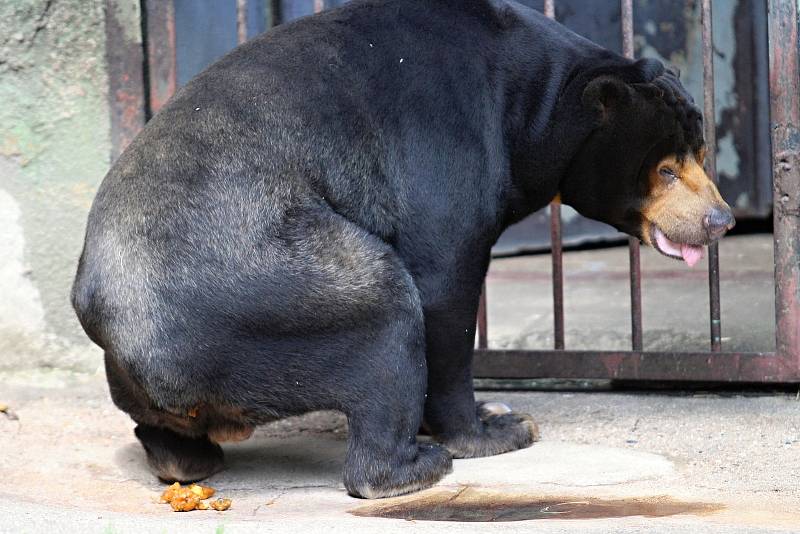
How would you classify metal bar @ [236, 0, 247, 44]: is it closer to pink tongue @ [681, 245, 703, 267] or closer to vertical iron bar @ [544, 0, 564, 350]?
vertical iron bar @ [544, 0, 564, 350]

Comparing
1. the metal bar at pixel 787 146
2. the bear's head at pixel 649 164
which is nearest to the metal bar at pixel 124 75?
the bear's head at pixel 649 164

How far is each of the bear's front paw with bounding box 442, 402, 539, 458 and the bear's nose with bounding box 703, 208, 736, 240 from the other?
3.16 ft

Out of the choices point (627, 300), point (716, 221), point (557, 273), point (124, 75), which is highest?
point (124, 75)

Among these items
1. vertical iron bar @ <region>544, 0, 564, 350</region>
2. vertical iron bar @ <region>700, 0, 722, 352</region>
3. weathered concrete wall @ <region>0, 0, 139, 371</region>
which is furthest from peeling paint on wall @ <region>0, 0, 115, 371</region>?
vertical iron bar @ <region>700, 0, 722, 352</region>

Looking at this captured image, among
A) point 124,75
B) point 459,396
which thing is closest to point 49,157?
point 124,75

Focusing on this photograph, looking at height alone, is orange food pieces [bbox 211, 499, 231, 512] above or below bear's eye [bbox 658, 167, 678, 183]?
below

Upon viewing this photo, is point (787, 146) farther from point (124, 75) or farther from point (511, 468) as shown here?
point (124, 75)

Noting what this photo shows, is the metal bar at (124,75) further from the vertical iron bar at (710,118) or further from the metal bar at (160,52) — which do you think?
the vertical iron bar at (710,118)

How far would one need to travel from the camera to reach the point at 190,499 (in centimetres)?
366

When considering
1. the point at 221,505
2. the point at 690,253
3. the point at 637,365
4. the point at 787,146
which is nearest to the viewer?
the point at 221,505

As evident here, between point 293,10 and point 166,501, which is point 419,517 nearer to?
point 166,501

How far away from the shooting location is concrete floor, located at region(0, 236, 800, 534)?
3.16m

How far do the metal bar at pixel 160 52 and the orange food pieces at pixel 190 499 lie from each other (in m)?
2.00

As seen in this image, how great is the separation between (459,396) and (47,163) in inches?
87.9
